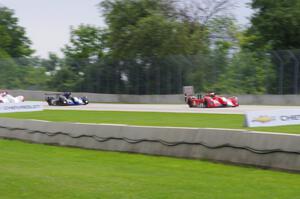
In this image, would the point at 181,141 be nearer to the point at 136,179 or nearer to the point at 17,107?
the point at 136,179

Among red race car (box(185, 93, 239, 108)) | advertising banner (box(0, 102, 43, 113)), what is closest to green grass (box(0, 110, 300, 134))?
advertising banner (box(0, 102, 43, 113))

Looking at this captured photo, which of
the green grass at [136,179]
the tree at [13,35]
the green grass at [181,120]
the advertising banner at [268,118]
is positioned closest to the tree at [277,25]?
the green grass at [181,120]

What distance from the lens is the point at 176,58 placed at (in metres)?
40.8

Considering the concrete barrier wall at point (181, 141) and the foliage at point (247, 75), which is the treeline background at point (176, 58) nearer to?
the foliage at point (247, 75)

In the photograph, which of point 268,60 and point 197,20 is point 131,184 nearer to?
point 268,60

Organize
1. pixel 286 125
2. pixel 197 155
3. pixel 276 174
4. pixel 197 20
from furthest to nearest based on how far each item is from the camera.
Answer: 1. pixel 197 20
2. pixel 286 125
3. pixel 197 155
4. pixel 276 174

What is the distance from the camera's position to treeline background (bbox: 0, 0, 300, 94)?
117 ft

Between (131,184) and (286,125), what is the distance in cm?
624

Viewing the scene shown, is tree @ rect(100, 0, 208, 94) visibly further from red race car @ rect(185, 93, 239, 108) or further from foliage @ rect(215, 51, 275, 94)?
red race car @ rect(185, 93, 239, 108)

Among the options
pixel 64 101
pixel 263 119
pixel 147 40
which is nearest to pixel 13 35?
pixel 147 40

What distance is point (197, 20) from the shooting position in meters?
57.0

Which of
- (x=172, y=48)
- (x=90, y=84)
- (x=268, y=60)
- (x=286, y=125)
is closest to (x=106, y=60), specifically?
(x=90, y=84)

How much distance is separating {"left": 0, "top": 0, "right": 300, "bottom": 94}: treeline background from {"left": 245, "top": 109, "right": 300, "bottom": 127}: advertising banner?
18610 millimetres

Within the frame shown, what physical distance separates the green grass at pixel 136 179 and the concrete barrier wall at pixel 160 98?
2054cm
